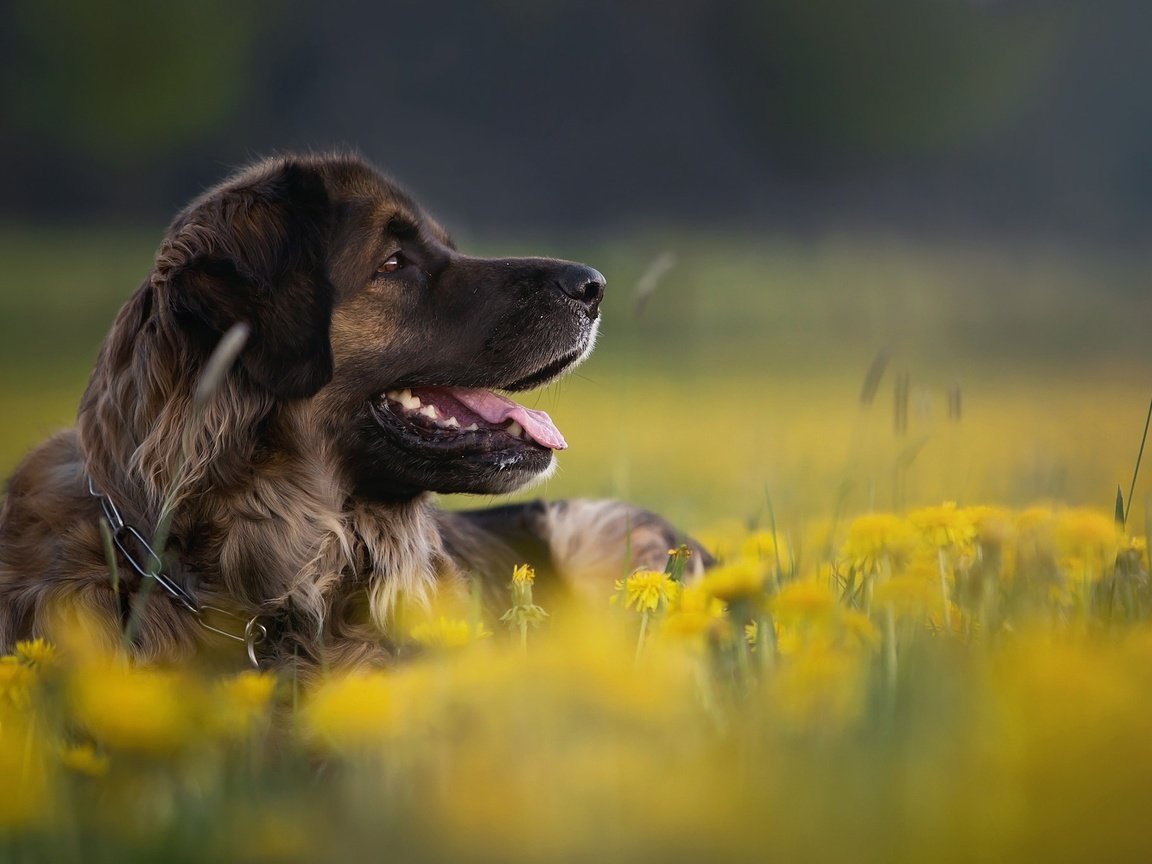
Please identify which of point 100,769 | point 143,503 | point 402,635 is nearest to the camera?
point 100,769

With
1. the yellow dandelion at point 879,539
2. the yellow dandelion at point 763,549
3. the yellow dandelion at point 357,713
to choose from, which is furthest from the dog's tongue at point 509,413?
the yellow dandelion at point 357,713

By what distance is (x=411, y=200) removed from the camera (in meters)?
3.63

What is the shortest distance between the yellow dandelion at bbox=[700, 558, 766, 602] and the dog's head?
1.42 meters

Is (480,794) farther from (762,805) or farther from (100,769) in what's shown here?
(100,769)

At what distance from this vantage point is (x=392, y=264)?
11.4 ft

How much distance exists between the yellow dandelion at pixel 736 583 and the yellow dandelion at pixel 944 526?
800mm

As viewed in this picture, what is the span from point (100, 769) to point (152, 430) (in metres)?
1.41

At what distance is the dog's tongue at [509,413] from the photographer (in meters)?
3.45

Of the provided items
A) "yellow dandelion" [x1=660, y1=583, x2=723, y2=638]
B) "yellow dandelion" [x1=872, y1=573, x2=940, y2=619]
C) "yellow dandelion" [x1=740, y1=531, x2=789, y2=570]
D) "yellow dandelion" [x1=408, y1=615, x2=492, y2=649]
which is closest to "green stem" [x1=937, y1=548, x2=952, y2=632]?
"yellow dandelion" [x1=872, y1=573, x2=940, y2=619]

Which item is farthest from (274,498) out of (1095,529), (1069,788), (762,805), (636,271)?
(636,271)

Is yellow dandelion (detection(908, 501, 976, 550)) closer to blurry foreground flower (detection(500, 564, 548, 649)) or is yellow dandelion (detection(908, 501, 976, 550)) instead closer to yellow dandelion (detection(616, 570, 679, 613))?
yellow dandelion (detection(616, 570, 679, 613))

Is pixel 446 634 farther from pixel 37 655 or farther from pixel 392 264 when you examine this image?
pixel 392 264

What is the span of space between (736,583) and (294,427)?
1707mm

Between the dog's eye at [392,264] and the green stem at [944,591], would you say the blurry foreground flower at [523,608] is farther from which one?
the dog's eye at [392,264]
